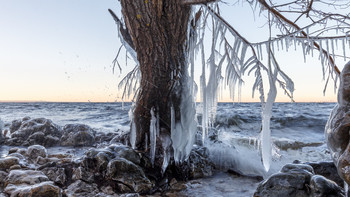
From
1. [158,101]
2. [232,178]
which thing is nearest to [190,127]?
[158,101]

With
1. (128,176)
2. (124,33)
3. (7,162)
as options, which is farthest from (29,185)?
(124,33)

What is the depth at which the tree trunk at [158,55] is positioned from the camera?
8.16 ft

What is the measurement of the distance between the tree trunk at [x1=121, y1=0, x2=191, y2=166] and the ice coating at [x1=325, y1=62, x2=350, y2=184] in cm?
163

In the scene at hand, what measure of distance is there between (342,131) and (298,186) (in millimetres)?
594

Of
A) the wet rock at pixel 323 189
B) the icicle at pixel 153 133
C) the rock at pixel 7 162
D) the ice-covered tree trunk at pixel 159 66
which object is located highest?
the ice-covered tree trunk at pixel 159 66

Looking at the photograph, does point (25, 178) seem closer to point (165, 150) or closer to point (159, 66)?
point (165, 150)

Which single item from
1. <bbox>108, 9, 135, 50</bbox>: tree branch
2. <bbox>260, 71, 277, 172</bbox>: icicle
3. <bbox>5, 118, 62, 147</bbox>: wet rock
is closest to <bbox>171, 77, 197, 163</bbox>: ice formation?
<bbox>260, 71, 277, 172</bbox>: icicle

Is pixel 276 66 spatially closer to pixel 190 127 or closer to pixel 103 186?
pixel 190 127

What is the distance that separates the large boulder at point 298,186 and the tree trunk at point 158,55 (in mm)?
1310

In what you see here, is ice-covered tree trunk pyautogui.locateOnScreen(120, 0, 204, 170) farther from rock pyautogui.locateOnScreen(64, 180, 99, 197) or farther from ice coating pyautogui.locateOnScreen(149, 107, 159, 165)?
rock pyautogui.locateOnScreen(64, 180, 99, 197)

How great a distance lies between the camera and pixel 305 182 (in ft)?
5.83

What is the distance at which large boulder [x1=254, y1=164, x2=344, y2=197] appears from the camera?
1651 mm

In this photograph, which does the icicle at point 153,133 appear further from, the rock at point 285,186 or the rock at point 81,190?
the rock at point 285,186

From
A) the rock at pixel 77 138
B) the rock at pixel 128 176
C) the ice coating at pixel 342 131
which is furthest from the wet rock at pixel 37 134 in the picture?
the ice coating at pixel 342 131
